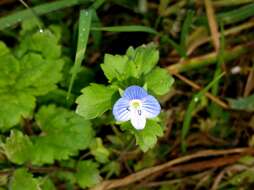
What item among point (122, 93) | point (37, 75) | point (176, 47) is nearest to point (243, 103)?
point (176, 47)

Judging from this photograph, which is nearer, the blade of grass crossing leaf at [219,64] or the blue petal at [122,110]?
the blue petal at [122,110]

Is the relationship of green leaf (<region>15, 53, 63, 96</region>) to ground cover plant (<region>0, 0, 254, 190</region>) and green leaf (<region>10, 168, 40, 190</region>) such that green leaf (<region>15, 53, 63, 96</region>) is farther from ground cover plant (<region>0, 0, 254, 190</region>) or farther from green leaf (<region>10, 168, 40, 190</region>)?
green leaf (<region>10, 168, 40, 190</region>)

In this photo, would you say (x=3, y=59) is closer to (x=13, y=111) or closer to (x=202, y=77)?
(x=13, y=111)

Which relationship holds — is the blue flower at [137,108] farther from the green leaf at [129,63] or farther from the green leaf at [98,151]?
the green leaf at [98,151]

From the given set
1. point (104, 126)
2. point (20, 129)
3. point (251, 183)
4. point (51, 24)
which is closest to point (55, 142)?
point (20, 129)

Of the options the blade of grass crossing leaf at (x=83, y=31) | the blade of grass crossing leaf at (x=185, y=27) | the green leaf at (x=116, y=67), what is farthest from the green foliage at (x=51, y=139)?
the blade of grass crossing leaf at (x=185, y=27)

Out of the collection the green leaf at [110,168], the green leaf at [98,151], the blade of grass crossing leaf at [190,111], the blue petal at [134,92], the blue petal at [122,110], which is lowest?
the blue petal at [122,110]

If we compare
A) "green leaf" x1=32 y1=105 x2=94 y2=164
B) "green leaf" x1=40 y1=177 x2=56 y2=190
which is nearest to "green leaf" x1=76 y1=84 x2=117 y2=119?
"green leaf" x1=32 y1=105 x2=94 y2=164

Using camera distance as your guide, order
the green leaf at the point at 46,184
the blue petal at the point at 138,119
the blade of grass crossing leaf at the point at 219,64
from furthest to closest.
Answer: the blade of grass crossing leaf at the point at 219,64, the green leaf at the point at 46,184, the blue petal at the point at 138,119
